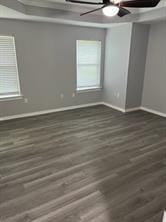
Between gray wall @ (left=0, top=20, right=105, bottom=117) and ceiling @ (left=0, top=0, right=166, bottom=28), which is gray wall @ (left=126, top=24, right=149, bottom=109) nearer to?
ceiling @ (left=0, top=0, right=166, bottom=28)

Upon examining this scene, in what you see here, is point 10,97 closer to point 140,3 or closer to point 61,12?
point 61,12

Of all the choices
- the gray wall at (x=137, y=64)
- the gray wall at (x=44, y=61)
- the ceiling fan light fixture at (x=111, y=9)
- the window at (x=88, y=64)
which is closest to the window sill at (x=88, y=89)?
the window at (x=88, y=64)

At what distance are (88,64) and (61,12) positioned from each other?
1.85m

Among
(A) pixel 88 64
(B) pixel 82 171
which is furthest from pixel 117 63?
(B) pixel 82 171

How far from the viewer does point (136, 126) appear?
13.9 feet

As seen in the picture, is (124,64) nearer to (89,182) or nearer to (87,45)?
(87,45)

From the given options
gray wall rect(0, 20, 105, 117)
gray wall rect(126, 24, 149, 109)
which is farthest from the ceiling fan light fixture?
gray wall rect(0, 20, 105, 117)

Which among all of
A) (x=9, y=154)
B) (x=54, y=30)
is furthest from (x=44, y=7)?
(x=9, y=154)

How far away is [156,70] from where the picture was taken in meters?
4.90

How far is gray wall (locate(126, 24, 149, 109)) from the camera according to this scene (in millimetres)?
4703

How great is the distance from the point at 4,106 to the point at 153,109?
4189 mm

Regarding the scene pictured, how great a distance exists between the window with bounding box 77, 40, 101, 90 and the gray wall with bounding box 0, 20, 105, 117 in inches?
8.0

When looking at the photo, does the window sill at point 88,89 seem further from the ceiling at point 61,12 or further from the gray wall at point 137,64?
the ceiling at point 61,12

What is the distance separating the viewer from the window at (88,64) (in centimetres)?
525
